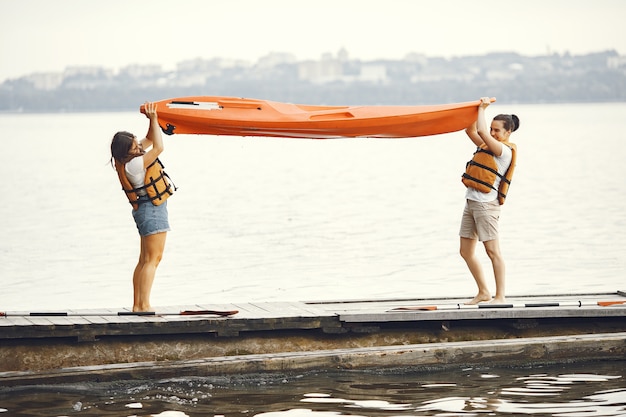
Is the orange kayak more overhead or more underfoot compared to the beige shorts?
more overhead

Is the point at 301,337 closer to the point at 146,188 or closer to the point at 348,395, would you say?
the point at 348,395

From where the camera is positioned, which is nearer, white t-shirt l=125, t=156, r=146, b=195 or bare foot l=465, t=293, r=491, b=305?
white t-shirt l=125, t=156, r=146, b=195

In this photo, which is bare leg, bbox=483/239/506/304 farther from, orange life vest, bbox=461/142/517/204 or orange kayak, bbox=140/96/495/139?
orange kayak, bbox=140/96/495/139

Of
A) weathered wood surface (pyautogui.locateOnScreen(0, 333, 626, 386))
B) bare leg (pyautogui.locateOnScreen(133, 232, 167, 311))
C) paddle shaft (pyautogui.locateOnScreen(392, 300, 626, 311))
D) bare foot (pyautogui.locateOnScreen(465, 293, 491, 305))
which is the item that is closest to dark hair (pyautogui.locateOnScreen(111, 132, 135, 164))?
bare leg (pyautogui.locateOnScreen(133, 232, 167, 311))

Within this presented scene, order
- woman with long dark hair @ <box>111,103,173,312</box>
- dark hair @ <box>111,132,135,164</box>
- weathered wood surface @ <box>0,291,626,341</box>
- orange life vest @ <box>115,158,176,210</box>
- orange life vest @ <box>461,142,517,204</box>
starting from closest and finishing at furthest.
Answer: weathered wood surface @ <box>0,291,626,341</box> < dark hair @ <box>111,132,135,164</box> < woman with long dark hair @ <box>111,103,173,312</box> < orange life vest @ <box>115,158,176,210</box> < orange life vest @ <box>461,142,517,204</box>

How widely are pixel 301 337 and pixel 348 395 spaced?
66 cm

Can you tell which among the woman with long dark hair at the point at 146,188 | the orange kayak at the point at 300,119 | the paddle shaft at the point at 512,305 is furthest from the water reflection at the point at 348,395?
the orange kayak at the point at 300,119

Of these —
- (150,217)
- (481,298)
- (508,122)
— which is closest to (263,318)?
(150,217)

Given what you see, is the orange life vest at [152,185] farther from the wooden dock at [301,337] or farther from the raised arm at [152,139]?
the wooden dock at [301,337]

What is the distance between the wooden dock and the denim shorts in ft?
2.24

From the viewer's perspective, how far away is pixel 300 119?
10.1 m

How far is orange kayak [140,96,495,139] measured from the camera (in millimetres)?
9984

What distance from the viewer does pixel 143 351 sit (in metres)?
8.98

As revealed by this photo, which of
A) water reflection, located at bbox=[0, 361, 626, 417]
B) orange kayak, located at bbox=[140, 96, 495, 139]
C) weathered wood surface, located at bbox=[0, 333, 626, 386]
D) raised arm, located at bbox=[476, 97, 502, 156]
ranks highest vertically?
orange kayak, located at bbox=[140, 96, 495, 139]
